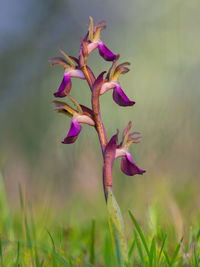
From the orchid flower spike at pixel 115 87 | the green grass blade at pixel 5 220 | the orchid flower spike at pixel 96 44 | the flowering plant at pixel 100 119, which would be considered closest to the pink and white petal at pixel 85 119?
the flowering plant at pixel 100 119

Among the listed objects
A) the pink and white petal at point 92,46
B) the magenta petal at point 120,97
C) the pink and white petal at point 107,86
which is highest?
the pink and white petal at point 92,46

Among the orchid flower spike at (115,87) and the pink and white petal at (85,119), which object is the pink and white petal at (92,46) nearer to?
the orchid flower spike at (115,87)

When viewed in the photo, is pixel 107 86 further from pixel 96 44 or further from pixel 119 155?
pixel 119 155

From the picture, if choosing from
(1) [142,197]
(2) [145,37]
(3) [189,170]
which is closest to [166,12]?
(2) [145,37]

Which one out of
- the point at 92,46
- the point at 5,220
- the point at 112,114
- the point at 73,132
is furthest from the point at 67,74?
the point at 112,114

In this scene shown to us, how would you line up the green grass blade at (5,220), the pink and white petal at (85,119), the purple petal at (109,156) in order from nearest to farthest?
the purple petal at (109,156) → the pink and white petal at (85,119) → the green grass blade at (5,220)

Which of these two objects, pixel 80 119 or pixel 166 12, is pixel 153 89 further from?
pixel 80 119

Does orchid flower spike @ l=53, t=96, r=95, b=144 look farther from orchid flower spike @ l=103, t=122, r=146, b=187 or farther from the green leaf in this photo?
the green leaf
